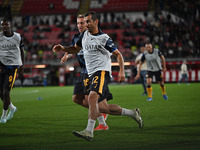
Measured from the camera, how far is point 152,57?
40.6 ft

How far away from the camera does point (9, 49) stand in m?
7.34

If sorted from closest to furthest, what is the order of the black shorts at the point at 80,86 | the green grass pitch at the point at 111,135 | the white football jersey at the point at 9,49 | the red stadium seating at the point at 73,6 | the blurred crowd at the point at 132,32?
the green grass pitch at the point at 111,135, the black shorts at the point at 80,86, the white football jersey at the point at 9,49, the blurred crowd at the point at 132,32, the red stadium seating at the point at 73,6

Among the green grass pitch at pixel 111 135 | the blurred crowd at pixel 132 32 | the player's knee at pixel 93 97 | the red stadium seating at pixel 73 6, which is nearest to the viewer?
the green grass pitch at pixel 111 135

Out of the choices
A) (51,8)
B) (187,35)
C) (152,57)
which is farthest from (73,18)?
(152,57)

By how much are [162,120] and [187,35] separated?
28.1 metres

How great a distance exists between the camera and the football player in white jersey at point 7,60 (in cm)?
715

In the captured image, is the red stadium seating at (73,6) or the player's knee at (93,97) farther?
the red stadium seating at (73,6)

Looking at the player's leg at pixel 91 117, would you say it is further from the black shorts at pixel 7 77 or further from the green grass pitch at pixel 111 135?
the black shorts at pixel 7 77

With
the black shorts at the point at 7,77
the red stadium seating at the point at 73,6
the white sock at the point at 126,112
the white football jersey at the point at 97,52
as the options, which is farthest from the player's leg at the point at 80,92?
the red stadium seating at the point at 73,6

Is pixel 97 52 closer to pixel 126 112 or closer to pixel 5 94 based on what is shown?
pixel 126 112

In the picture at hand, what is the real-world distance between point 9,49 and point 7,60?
26 cm

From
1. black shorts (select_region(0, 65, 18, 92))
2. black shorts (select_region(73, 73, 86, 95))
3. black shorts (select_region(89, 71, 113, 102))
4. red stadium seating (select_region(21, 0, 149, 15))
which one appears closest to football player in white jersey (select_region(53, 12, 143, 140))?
black shorts (select_region(89, 71, 113, 102))

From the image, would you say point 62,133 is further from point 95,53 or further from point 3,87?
point 3,87

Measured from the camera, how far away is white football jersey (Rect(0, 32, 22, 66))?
7281 millimetres
